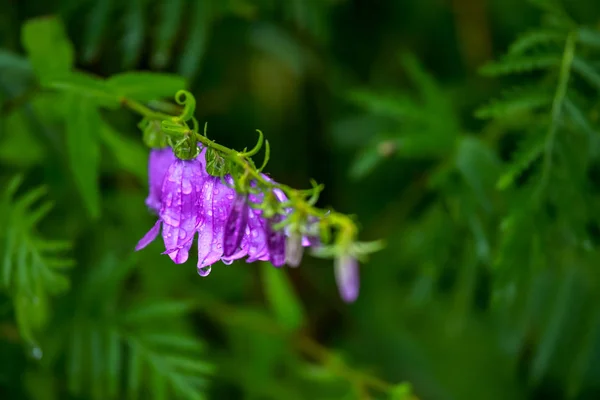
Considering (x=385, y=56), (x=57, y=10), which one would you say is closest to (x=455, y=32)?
(x=385, y=56)

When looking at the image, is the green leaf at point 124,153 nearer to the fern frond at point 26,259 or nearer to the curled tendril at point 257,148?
the fern frond at point 26,259

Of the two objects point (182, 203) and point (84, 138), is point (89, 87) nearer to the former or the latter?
point (84, 138)

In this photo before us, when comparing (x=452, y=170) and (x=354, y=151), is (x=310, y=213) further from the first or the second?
(x=354, y=151)

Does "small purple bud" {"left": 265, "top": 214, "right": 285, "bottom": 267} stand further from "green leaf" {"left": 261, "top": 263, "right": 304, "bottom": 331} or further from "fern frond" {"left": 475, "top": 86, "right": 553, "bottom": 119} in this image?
"green leaf" {"left": 261, "top": 263, "right": 304, "bottom": 331}

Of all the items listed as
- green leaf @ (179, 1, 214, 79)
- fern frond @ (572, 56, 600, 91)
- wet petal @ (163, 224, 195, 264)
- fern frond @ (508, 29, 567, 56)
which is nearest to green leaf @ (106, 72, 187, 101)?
wet petal @ (163, 224, 195, 264)

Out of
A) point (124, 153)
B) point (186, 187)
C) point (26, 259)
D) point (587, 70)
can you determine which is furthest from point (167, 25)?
point (587, 70)

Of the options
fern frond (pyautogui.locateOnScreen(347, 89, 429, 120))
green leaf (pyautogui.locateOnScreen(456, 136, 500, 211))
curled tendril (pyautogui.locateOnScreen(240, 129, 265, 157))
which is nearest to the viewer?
curled tendril (pyautogui.locateOnScreen(240, 129, 265, 157))

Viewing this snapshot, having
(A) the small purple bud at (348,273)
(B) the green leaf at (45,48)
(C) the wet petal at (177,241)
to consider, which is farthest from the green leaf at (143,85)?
(A) the small purple bud at (348,273)
